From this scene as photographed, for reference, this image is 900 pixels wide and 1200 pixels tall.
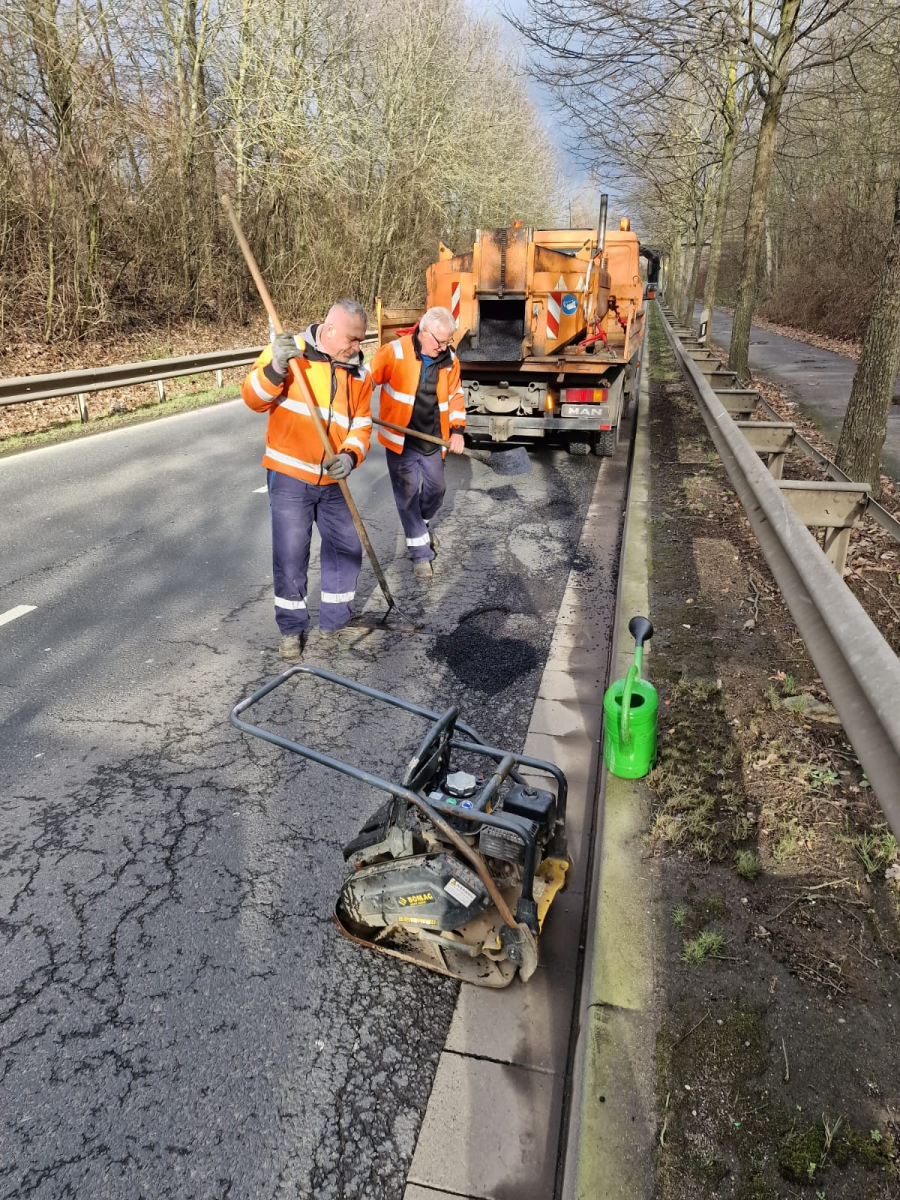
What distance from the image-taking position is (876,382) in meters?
6.20

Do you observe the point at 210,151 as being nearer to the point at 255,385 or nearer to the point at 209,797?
the point at 255,385

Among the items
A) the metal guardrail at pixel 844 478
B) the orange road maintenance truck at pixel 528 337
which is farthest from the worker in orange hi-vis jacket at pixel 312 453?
the orange road maintenance truck at pixel 528 337

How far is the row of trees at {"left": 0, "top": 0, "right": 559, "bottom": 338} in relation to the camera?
13.0m

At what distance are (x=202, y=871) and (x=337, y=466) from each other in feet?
7.60

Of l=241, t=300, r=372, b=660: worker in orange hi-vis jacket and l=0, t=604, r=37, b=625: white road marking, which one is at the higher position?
l=241, t=300, r=372, b=660: worker in orange hi-vis jacket

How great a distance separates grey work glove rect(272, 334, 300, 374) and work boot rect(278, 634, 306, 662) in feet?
4.84

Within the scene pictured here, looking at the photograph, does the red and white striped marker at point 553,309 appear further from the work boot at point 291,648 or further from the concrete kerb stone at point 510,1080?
the concrete kerb stone at point 510,1080

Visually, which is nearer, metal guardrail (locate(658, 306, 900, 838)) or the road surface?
metal guardrail (locate(658, 306, 900, 838))

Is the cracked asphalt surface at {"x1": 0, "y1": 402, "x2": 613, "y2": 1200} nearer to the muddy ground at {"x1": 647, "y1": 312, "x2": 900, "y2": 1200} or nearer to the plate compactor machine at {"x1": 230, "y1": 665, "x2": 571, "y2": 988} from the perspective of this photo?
the plate compactor machine at {"x1": 230, "y1": 665, "x2": 571, "y2": 988}

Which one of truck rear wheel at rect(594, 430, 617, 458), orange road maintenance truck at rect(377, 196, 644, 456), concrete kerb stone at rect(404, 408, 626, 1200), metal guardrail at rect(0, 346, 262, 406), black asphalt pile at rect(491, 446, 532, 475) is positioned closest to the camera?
concrete kerb stone at rect(404, 408, 626, 1200)

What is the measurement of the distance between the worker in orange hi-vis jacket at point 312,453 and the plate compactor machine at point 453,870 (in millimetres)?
2036

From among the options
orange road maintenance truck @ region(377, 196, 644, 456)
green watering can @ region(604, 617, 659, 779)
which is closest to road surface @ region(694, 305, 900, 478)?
orange road maintenance truck @ region(377, 196, 644, 456)

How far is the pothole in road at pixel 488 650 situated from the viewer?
4.29 meters

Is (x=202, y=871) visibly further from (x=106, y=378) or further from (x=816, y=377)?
(x=816, y=377)
